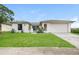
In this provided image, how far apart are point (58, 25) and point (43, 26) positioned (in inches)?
14.2

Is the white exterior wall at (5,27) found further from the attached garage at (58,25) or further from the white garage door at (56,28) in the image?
the white garage door at (56,28)

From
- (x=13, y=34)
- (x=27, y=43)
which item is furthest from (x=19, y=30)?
(x=27, y=43)

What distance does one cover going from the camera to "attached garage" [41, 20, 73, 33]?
424cm

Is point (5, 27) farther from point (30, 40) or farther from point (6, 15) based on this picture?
point (30, 40)

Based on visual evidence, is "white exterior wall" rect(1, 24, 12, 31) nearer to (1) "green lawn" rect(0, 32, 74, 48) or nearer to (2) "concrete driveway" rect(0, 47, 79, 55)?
(1) "green lawn" rect(0, 32, 74, 48)

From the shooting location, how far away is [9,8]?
4133mm

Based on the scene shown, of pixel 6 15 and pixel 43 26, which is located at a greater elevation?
pixel 6 15

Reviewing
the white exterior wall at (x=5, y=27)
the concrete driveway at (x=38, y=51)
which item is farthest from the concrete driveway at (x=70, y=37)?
the white exterior wall at (x=5, y=27)

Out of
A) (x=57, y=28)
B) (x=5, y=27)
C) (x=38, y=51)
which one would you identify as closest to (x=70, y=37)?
(x=57, y=28)

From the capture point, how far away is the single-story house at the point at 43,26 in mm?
4242

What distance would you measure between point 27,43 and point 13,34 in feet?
1.46

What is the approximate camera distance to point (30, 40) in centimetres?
409
